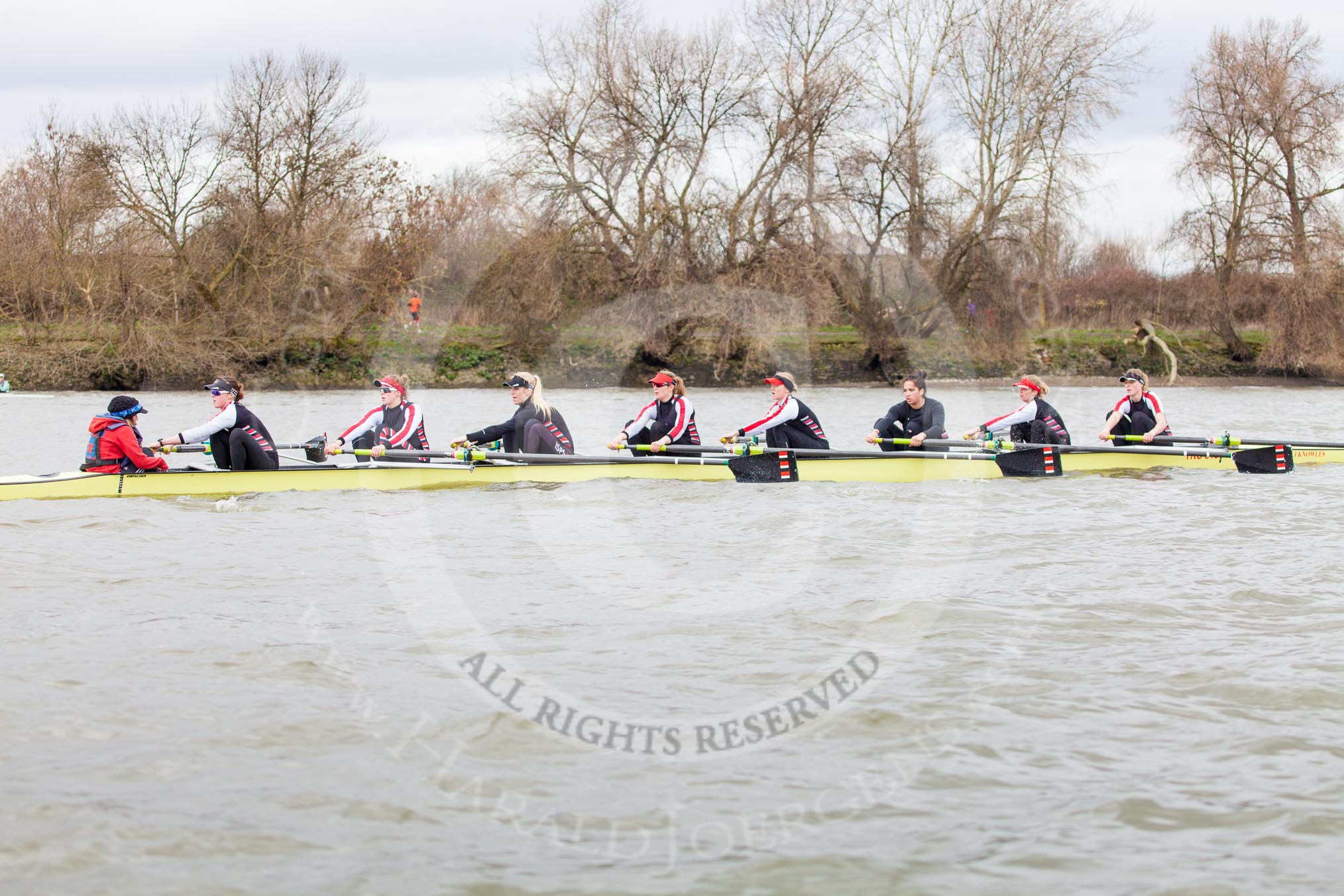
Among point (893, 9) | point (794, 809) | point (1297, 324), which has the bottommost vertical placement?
point (794, 809)

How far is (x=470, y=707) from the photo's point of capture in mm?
5770

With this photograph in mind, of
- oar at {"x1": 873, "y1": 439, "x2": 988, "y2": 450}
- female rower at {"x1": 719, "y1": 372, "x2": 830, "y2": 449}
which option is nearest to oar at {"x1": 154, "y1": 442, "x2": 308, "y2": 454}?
female rower at {"x1": 719, "y1": 372, "x2": 830, "y2": 449}

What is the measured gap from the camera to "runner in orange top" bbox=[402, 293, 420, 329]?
35312 millimetres

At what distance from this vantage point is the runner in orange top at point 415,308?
35.3 meters

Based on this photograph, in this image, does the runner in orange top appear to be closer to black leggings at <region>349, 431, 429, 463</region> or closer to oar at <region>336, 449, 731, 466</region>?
black leggings at <region>349, 431, 429, 463</region>

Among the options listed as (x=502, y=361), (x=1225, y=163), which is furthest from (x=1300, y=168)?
(x=502, y=361)

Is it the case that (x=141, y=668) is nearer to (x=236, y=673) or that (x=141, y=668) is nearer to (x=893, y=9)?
(x=236, y=673)

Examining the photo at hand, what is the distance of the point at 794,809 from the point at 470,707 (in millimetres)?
1784

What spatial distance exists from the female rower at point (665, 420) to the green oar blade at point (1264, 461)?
6495mm

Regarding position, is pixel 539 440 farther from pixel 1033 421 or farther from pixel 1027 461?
pixel 1033 421

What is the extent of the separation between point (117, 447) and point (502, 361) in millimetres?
24058

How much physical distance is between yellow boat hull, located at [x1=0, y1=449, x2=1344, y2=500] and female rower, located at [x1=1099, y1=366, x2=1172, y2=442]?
49 cm

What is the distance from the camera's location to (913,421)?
47.6 ft

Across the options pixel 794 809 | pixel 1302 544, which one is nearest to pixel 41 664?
pixel 794 809
